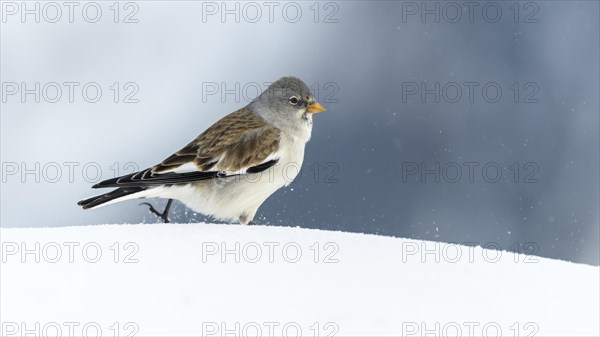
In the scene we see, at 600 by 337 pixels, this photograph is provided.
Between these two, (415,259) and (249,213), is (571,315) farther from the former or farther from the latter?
(249,213)

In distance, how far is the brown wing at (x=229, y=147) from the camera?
9.19 meters

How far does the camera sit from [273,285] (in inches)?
294

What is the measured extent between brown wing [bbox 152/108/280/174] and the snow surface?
73cm

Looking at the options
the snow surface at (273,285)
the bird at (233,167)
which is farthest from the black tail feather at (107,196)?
Result: the snow surface at (273,285)

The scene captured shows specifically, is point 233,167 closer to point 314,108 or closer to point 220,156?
point 220,156

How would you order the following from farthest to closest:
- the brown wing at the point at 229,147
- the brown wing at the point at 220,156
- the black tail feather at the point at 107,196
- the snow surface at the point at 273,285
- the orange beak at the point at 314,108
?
the orange beak at the point at 314,108 → the brown wing at the point at 229,147 → the brown wing at the point at 220,156 → the black tail feather at the point at 107,196 → the snow surface at the point at 273,285

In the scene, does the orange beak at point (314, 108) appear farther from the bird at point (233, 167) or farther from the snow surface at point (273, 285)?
the snow surface at point (273, 285)

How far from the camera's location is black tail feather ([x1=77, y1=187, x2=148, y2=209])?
27.8 ft

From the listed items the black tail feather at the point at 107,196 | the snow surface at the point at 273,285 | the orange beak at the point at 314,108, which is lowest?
the snow surface at the point at 273,285

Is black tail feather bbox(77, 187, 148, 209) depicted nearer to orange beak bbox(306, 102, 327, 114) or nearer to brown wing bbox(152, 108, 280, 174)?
brown wing bbox(152, 108, 280, 174)

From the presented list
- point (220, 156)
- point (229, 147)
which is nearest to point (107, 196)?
point (220, 156)

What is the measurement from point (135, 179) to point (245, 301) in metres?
2.28

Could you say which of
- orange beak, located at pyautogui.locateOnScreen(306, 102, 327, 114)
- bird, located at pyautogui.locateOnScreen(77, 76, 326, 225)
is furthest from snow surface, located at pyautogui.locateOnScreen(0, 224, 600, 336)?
orange beak, located at pyautogui.locateOnScreen(306, 102, 327, 114)

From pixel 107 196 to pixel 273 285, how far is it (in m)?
2.09
